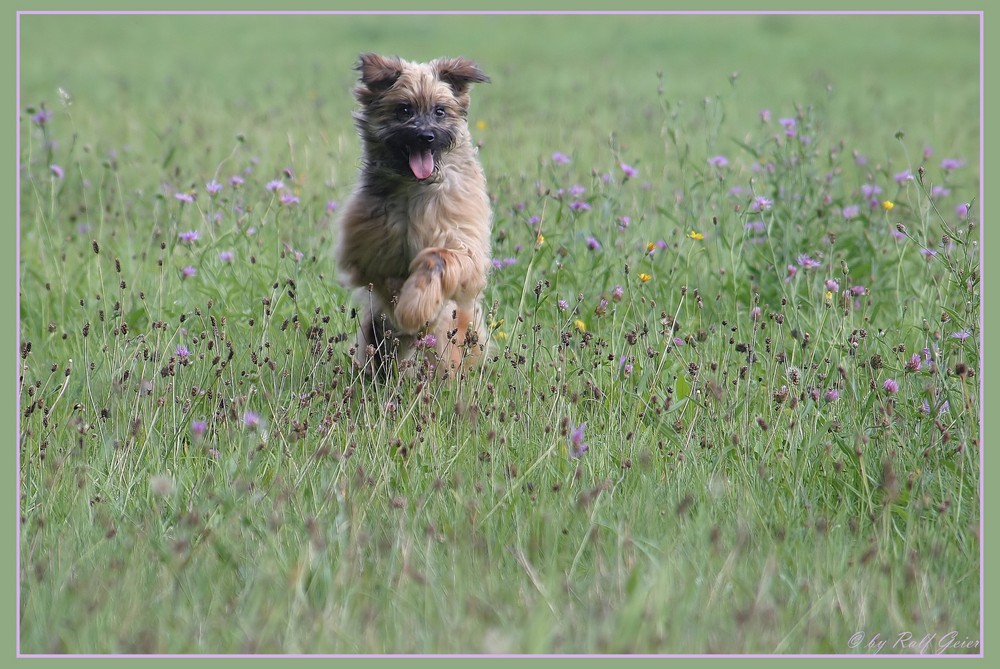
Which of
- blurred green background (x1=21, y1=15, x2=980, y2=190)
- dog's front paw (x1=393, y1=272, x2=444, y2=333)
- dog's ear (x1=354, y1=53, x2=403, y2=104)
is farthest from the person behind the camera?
blurred green background (x1=21, y1=15, x2=980, y2=190)

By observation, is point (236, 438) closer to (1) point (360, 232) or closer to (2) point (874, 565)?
(1) point (360, 232)

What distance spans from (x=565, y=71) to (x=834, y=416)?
8973 mm

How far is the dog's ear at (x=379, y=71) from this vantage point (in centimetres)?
469

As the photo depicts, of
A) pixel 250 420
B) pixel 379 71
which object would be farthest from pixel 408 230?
pixel 250 420

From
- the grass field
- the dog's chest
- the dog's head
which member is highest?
the dog's head

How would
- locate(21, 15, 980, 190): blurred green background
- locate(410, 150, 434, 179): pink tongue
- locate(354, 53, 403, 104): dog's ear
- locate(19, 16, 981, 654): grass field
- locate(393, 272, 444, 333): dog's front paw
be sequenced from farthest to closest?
1. locate(21, 15, 980, 190): blurred green background
2. locate(354, 53, 403, 104): dog's ear
3. locate(410, 150, 434, 179): pink tongue
4. locate(393, 272, 444, 333): dog's front paw
5. locate(19, 16, 981, 654): grass field

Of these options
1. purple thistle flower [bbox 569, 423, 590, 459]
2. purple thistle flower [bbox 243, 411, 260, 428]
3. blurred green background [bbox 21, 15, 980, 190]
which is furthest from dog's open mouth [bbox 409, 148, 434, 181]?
blurred green background [bbox 21, 15, 980, 190]

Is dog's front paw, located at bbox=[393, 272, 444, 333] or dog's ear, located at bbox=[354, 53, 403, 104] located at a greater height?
dog's ear, located at bbox=[354, 53, 403, 104]

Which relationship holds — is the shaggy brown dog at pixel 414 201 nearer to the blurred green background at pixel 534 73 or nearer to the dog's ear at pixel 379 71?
the dog's ear at pixel 379 71

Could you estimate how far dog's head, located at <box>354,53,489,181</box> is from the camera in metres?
4.56

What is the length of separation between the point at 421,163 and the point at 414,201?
17 cm

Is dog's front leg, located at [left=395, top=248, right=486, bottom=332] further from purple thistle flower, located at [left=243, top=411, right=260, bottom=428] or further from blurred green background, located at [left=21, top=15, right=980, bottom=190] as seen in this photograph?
blurred green background, located at [left=21, top=15, right=980, bottom=190]

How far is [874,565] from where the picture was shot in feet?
9.55

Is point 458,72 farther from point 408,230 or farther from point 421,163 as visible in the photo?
point 408,230
